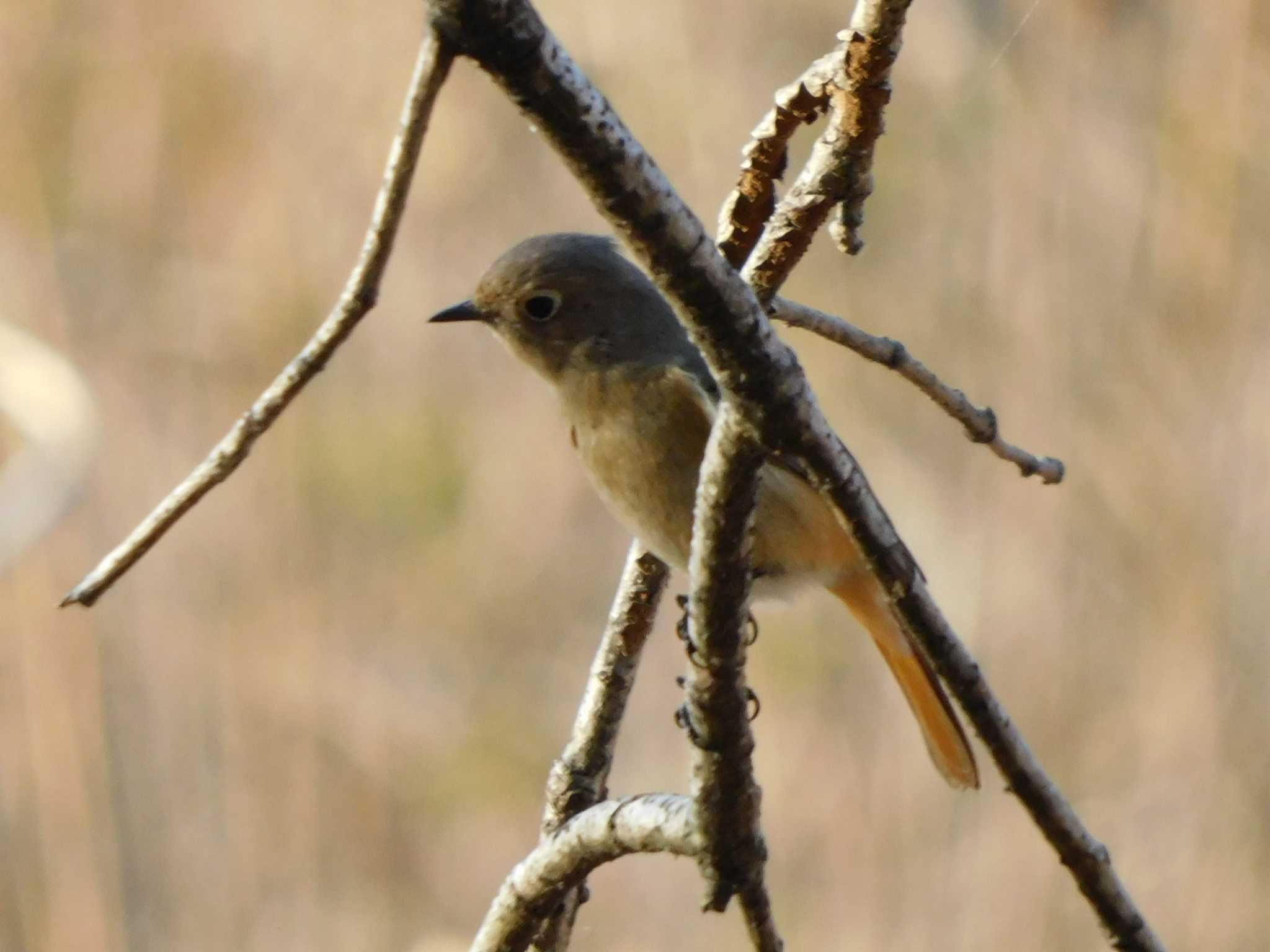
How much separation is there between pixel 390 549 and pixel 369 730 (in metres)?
0.67

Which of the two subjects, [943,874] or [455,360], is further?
[455,360]

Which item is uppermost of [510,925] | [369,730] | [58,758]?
[369,730]

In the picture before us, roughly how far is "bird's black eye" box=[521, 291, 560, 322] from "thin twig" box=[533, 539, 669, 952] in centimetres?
72

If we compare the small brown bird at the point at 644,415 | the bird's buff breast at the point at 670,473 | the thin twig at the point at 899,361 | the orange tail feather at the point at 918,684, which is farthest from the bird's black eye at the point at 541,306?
the thin twig at the point at 899,361

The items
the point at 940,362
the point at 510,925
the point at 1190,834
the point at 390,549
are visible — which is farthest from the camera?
the point at 390,549

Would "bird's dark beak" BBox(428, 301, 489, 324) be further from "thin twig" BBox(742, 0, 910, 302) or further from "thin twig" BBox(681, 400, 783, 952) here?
"thin twig" BBox(681, 400, 783, 952)

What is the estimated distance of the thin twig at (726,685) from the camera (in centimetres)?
100

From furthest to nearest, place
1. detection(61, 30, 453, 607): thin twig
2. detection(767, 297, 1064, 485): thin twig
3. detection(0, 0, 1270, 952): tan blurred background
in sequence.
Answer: detection(0, 0, 1270, 952): tan blurred background < detection(767, 297, 1064, 485): thin twig < detection(61, 30, 453, 607): thin twig

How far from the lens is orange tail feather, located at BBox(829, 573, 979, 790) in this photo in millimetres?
2305

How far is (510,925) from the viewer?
1.40 metres

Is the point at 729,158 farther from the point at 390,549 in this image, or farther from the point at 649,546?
the point at 649,546

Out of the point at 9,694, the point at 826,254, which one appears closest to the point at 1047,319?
the point at 826,254

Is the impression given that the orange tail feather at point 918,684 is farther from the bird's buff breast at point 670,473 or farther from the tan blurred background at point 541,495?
the tan blurred background at point 541,495

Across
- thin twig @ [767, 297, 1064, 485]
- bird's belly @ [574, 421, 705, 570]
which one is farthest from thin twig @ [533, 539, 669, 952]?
thin twig @ [767, 297, 1064, 485]
